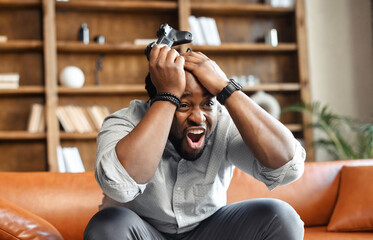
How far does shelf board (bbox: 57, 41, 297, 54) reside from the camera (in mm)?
3523

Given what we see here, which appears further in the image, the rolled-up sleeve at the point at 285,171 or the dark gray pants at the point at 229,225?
the rolled-up sleeve at the point at 285,171

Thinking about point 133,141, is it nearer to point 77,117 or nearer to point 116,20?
point 77,117

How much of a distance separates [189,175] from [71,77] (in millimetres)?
2455

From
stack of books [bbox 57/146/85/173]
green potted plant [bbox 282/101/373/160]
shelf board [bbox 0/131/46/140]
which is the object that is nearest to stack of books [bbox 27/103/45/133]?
shelf board [bbox 0/131/46/140]

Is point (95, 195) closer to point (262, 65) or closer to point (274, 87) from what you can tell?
point (274, 87)

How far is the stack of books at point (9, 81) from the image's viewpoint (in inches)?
134

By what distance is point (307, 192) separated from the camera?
188 centimetres

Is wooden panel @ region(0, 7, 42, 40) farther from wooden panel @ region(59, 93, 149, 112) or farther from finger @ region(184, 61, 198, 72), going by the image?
finger @ region(184, 61, 198, 72)

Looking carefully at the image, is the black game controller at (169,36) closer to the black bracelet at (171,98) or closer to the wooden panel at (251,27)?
the black bracelet at (171,98)

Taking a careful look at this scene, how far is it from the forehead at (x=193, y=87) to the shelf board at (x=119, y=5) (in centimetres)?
257

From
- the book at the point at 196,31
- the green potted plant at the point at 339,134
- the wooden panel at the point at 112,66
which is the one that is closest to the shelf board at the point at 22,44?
the wooden panel at the point at 112,66

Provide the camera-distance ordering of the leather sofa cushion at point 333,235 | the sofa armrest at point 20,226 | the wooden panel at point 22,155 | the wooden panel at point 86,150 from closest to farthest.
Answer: the sofa armrest at point 20,226, the leather sofa cushion at point 333,235, the wooden panel at point 22,155, the wooden panel at point 86,150

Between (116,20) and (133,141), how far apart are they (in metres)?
2.90

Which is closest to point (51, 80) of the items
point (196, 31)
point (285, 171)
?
point (196, 31)
